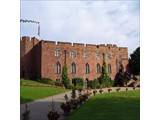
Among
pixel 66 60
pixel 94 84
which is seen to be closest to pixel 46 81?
pixel 94 84

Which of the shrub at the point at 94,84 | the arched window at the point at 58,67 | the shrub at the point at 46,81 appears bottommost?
the shrub at the point at 94,84

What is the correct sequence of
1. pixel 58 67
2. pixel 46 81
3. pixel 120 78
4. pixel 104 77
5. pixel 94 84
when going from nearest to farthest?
pixel 120 78 → pixel 94 84 → pixel 46 81 → pixel 58 67 → pixel 104 77

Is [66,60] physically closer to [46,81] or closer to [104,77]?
[104,77]

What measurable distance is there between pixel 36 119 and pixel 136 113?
1.63 meters

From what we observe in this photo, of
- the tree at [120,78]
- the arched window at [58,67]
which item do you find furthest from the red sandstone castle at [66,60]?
the tree at [120,78]

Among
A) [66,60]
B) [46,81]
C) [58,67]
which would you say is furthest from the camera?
[66,60]

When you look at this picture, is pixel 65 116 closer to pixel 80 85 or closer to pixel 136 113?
pixel 136 113

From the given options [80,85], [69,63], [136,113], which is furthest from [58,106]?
[69,63]

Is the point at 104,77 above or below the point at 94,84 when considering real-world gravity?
above

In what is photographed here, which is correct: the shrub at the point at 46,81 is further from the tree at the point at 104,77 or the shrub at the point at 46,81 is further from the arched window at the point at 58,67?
the tree at the point at 104,77

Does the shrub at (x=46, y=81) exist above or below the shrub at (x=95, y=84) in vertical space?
above

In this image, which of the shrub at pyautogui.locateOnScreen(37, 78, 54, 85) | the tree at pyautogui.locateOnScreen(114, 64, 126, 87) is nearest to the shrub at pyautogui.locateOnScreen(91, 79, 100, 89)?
the tree at pyautogui.locateOnScreen(114, 64, 126, 87)

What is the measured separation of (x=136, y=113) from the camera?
589cm

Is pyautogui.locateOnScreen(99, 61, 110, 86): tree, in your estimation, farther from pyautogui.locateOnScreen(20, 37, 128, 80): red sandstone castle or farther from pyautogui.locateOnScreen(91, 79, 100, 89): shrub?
pyautogui.locateOnScreen(91, 79, 100, 89): shrub
